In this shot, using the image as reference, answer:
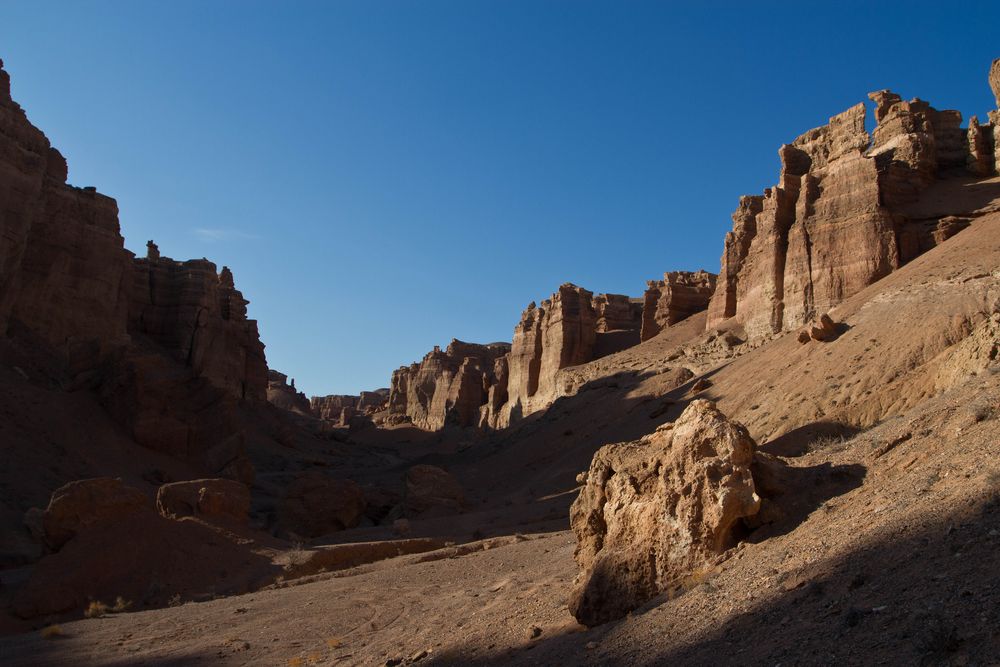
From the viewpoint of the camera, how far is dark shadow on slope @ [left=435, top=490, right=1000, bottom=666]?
15.3 ft

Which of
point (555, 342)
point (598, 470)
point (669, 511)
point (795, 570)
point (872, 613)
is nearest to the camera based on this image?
point (872, 613)

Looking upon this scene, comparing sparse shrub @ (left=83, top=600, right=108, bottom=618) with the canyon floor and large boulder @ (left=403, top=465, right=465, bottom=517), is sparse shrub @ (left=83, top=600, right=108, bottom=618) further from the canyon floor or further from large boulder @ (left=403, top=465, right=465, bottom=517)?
large boulder @ (left=403, top=465, right=465, bottom=517)

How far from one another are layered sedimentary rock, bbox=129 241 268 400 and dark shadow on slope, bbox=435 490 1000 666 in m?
47.3

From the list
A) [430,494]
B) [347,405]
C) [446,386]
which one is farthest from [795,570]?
[347,405]

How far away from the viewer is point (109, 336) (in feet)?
134

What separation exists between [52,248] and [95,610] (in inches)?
1189

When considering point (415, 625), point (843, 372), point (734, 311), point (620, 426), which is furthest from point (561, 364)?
point (415, 625)

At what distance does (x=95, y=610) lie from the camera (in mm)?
14609

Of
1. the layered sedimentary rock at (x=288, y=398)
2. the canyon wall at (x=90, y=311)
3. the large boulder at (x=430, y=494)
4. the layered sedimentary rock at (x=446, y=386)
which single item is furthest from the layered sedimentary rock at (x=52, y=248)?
the layered sedimentary rock at (x=288, y=398)

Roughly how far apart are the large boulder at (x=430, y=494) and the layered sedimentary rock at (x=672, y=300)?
32.7m

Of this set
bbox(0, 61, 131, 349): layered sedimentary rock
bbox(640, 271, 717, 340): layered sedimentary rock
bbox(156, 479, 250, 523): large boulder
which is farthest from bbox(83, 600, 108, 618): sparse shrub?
bbox(640, 271, 717, 340): layered sedimentary rock

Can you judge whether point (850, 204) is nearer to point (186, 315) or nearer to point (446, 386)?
point (186, 315)

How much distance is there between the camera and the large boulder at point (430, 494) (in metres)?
28.1

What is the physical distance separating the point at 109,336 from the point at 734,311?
3590 cm
